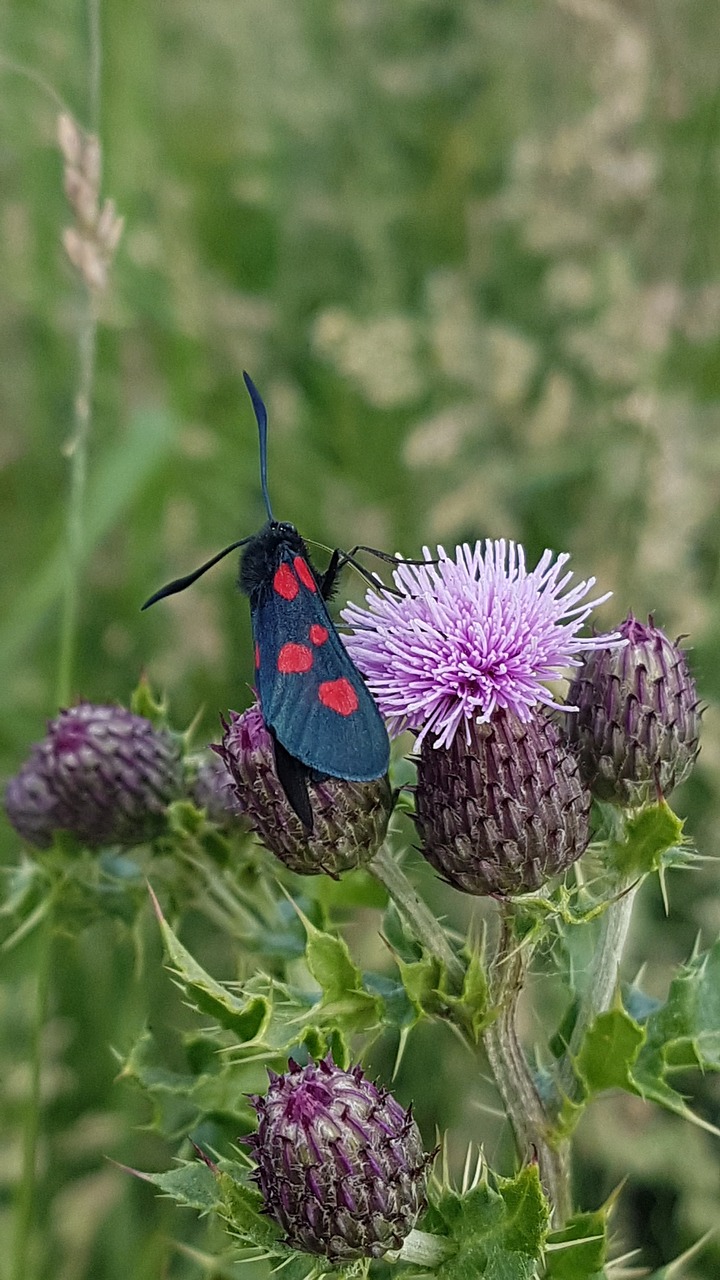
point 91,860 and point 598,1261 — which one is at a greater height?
point 91,860

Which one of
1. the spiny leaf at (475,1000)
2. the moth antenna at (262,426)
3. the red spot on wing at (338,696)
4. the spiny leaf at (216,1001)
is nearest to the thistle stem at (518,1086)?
the spiny leaf at (475,1000)

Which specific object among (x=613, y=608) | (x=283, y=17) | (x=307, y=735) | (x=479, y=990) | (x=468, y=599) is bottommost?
(x=479, y=990)

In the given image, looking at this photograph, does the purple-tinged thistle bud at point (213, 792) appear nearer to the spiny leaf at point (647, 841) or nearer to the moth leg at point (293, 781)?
the moth leg at point (293, 781)

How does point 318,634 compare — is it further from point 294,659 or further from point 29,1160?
point 29,1160

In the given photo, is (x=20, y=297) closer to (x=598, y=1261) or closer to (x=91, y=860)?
(x=91, y=860)

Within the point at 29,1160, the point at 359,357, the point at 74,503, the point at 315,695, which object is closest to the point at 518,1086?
the point at 315,695

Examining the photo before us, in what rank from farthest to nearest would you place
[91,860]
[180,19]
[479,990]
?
[180,19] → [91,860] → [479,990]

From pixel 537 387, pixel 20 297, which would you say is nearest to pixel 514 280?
pixel 537 387

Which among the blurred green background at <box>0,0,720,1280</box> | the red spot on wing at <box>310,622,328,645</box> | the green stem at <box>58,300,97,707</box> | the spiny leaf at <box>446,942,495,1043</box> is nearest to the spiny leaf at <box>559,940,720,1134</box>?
the spiny leaf at <box>446,942,495,1043</box>
